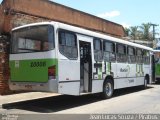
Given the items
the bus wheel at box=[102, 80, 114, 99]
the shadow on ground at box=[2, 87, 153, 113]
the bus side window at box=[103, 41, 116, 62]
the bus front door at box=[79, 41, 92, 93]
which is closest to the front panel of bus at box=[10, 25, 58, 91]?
the shadow on ground at box=[2, 87, 153, 113]

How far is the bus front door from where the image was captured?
1311 centimetres

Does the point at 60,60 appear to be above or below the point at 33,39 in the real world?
below

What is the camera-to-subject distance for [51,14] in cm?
1866

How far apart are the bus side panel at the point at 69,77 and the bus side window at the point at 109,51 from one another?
8.84ft

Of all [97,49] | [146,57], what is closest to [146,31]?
[146,57]

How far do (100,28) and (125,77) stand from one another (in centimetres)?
898

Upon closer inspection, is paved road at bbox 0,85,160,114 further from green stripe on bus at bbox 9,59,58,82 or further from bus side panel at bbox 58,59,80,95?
green stripe on bus at bbox 9,59,58,82

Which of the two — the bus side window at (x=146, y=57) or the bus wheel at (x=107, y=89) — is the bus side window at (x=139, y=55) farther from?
the bus wheel at (x=107, y=89)

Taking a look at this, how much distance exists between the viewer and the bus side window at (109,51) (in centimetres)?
1464

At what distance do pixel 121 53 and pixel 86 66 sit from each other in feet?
12.3

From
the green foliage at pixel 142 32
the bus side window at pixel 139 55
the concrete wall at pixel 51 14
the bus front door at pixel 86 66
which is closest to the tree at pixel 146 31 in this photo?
the green foliage at pixel 142 32

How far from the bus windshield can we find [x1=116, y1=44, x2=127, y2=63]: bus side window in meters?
5.39

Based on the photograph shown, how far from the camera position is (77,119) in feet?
31.5

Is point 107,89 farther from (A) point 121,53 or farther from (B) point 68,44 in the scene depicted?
(B) point 68,44
